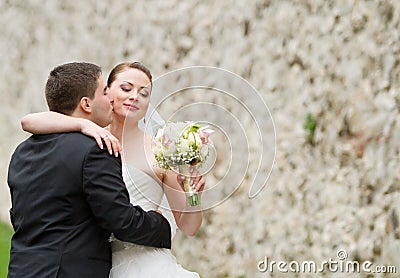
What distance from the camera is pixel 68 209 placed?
3.23 metres

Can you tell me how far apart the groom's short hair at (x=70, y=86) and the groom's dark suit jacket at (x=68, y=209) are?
0.48ft

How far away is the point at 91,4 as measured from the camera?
9000mm

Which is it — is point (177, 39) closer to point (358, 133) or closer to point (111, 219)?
point (358, 133)

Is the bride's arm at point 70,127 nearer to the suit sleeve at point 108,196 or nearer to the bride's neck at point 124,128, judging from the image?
the suit sleeve at point 108,196

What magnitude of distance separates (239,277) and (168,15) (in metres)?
2.49

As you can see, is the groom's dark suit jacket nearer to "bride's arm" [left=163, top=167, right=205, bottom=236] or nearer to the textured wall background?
"bride's arm" [left=163, top=167, right=205, bottom=236]

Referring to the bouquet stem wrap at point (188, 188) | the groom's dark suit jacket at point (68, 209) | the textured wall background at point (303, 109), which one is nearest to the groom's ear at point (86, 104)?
the groom's dark suit jacket at point (68, 209)

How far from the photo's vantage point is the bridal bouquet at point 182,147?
132 inches

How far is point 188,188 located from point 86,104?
1.70ft

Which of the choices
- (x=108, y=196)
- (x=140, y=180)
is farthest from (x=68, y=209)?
(x=140, y=180)

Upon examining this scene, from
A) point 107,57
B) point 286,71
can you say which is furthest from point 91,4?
point 286,71
